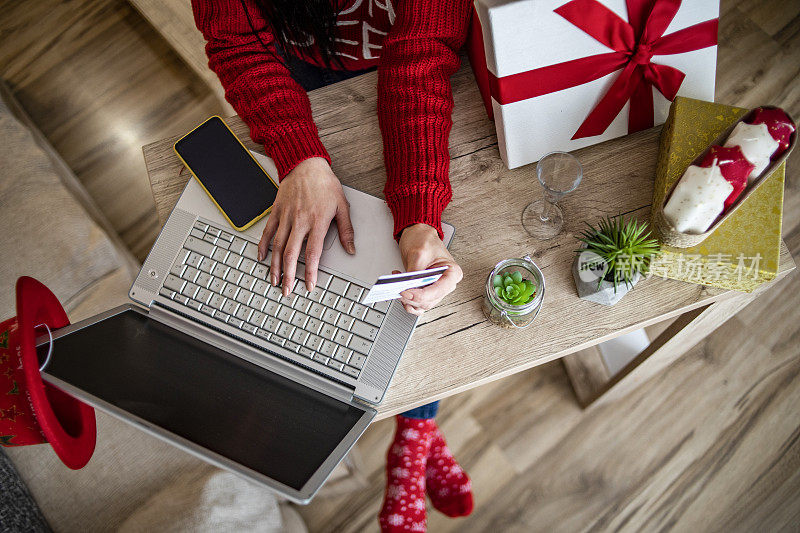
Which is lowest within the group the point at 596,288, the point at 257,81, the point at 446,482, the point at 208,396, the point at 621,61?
the point at 446,482

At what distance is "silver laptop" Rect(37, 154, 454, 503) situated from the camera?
71cm

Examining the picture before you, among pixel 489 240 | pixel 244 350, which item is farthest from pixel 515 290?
pixel 244 350

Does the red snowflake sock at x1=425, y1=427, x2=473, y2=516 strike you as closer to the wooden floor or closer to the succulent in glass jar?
the wooden floor

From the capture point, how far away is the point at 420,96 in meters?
0.88

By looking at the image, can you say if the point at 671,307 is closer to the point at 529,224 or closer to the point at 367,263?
the point at 529,224

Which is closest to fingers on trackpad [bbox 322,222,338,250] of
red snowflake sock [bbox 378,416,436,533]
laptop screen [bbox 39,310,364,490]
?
laptop screen [bbox 39,310,364,490]

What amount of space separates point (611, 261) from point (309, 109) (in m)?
0.58

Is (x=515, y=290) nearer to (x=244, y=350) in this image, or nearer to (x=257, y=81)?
(x=244, y=350)

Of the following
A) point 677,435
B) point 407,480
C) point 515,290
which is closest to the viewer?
point 515,290

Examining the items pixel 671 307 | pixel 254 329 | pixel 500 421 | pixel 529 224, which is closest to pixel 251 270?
pixel 254 329

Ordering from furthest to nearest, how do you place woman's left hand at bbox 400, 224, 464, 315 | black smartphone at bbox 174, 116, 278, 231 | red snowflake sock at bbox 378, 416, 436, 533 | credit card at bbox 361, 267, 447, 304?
1. red snowflake sock at bbox 378, 416, 436, 533
2. black smartphone at bbox 174, 116, 278, 231
3. woman's left hand at bbox 400, 224, 464, 315
4. credit card at bbox 361, 267, 447, 304

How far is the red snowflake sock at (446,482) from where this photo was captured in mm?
1417

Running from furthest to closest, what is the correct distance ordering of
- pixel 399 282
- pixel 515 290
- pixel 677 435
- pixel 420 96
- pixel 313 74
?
1. pixel 677 435
2. pixel 313 74
3. pixel 420 96
4. pixel 515 290
5. pixel 399 282

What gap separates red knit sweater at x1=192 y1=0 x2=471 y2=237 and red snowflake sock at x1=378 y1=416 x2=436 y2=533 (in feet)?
2.48
